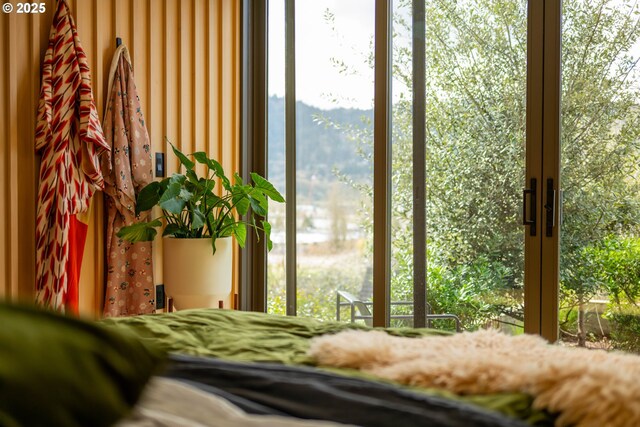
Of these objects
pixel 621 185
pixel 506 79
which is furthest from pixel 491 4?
pixel 621 185

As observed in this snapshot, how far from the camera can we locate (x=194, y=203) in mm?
3883

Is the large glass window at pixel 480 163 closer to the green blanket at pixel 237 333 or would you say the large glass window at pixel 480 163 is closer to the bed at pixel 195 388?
the green blanket at pixel 237 333

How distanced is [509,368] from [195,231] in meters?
2.96

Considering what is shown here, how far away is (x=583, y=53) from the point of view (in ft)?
9.75

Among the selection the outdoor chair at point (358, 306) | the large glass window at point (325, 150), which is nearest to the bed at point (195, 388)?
the outdoor chair at point (358, 306)

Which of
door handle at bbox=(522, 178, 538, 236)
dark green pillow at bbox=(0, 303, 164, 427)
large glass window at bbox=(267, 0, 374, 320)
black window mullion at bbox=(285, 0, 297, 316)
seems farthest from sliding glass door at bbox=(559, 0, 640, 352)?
dark green pillow at bbox=(0, 303, 164, 427)

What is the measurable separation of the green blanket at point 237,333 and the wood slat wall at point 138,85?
5.40ft

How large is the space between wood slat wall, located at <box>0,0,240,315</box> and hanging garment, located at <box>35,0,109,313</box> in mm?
76

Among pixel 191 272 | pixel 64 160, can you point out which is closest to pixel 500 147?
pixel 191 272

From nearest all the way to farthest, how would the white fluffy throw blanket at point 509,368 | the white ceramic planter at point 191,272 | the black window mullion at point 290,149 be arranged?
the white fluffy throw blanket at point 509,368
the white ceramic planter at point 191,272
the black window mullion at point 290,149

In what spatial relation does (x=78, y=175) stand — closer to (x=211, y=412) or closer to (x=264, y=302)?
(x=264, y=302)

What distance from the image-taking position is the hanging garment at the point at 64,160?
332 centimetres

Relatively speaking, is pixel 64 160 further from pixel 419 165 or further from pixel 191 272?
pixel 419 165

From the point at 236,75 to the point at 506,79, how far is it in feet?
6.86
